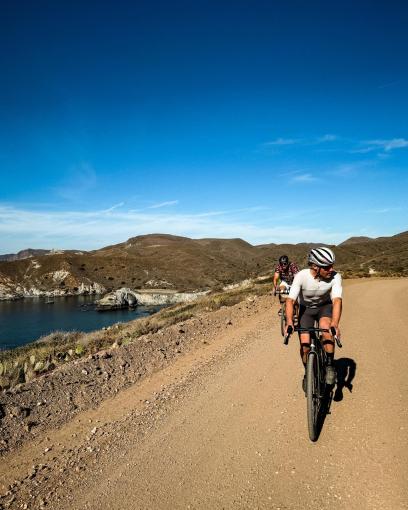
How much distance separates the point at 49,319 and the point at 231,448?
44.2 metres

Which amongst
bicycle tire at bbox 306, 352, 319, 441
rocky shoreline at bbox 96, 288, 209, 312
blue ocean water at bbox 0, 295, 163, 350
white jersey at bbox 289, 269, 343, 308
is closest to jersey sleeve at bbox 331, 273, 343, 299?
white jersey at bbox 289, 269, 343, 308

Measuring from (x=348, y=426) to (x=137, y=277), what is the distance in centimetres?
7807

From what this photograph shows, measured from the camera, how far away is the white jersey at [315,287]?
447 cm

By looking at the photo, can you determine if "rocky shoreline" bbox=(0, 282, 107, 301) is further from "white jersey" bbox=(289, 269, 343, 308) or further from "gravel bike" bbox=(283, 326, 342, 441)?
"gravel bike" bbox=(283, 326, 342, 441)

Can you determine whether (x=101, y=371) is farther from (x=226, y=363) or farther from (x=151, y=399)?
(x=226, y=363)

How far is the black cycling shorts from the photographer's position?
15.1 feet

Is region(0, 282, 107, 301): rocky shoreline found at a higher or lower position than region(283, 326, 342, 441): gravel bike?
lower

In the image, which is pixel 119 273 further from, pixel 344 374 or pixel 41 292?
pixel 344 374

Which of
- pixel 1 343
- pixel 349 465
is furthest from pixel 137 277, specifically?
pixel 349 465

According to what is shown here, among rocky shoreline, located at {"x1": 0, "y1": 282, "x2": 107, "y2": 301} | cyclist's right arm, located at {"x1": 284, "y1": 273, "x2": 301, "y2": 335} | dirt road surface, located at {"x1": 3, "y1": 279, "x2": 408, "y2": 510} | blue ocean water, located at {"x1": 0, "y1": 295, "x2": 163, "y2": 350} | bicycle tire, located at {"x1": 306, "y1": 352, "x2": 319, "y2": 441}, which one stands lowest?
blue ocean water, located at {"x1": 0, "y1": 295, "x2": 163, "y2": 350}

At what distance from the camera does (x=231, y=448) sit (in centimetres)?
397

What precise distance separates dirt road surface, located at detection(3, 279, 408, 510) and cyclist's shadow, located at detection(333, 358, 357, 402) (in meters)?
0.03

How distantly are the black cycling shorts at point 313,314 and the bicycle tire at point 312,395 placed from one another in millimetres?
629

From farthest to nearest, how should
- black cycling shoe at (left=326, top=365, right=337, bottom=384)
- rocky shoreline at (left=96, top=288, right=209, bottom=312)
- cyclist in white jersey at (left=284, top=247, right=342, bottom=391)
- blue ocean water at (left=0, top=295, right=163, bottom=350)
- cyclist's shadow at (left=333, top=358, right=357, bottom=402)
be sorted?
1. rocky shoreline at (left=96, top=288, right=209, bottom=312)
2. blue ocean water at (left=0, top=295, right=163, bottom=350)
3. cyclist's shadow at (left=333, top=358, right=357, bottom=402)
4. cyclist in white jersey at (left=284, top=247, right=342, bottom=391)
5. black cycling shoe at (left=326, top=365, right=337, bottom=384)
